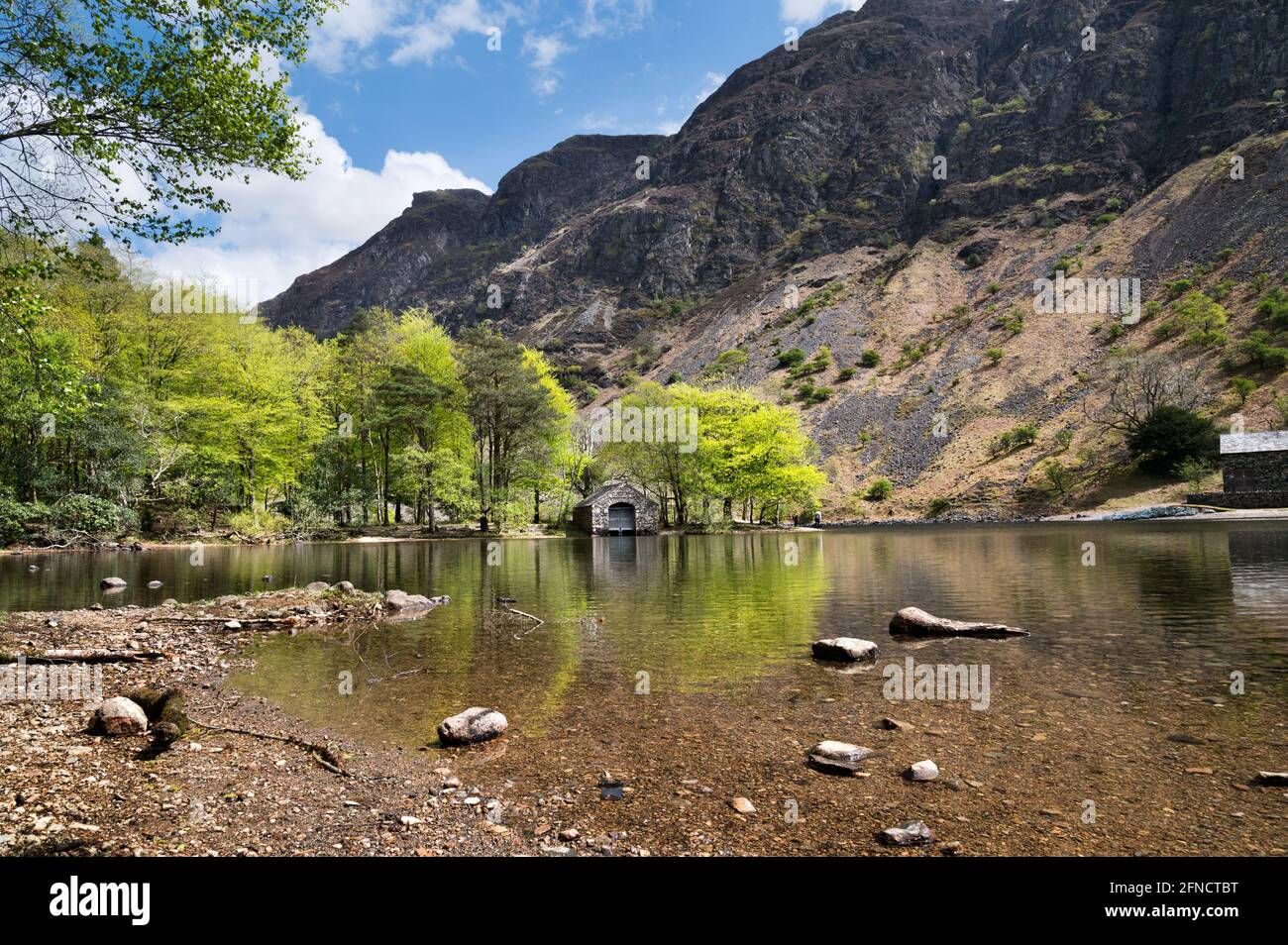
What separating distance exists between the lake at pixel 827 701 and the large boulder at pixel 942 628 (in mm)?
578

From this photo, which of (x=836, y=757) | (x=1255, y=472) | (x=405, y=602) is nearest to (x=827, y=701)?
(x=836, y=757)

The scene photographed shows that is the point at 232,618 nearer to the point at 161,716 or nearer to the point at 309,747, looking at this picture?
the point at 161,716

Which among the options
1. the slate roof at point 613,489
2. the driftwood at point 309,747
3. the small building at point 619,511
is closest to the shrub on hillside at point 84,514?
the slate roof at point 613,489

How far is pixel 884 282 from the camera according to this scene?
404ft

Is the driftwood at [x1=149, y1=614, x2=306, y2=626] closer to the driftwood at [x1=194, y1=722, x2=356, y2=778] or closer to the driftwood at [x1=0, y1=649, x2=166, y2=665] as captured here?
the driftwood at [x1=0, y1=649, x2=166, y2=665]

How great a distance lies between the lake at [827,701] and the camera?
499cm

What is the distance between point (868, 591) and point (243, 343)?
51.0 m

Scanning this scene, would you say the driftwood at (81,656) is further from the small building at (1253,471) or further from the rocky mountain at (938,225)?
the rocky mountain at (938,225)

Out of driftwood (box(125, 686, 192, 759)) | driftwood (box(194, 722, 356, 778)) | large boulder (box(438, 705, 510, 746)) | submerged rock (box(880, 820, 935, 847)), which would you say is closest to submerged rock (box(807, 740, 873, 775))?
submerged rock (box(880, 820, 935, 847))

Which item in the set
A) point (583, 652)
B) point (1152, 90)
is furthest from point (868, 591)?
point (1152, 90)

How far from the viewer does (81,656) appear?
1009cm

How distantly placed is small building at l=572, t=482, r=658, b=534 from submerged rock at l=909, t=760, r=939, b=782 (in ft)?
162
